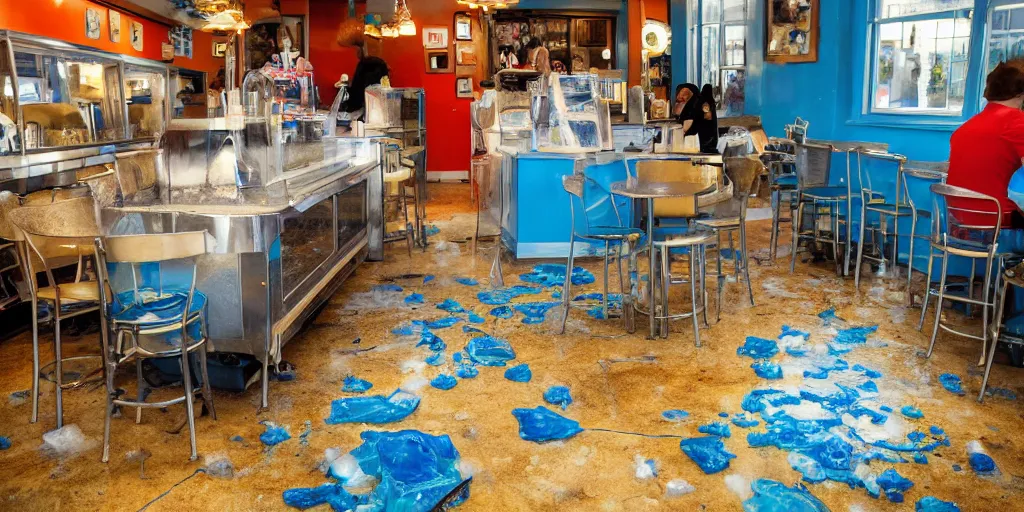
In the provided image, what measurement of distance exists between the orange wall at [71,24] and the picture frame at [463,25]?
424 centimetres

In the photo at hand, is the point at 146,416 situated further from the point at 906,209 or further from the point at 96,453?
the point at 906,209

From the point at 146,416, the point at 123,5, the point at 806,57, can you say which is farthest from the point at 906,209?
the point at 123,5

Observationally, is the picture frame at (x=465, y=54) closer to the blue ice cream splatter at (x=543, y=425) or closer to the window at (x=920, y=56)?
the window at (x=920, y=56)

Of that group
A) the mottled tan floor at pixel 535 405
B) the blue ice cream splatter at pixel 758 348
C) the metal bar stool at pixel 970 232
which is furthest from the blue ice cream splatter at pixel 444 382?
the metal bar stool at pixel 970 232

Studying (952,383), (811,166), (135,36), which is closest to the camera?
(952,383)

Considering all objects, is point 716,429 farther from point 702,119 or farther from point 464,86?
point 464,86

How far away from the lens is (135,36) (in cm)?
924

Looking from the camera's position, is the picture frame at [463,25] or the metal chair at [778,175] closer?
the metal chair at [778,175]

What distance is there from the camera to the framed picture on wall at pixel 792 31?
783 centimetres

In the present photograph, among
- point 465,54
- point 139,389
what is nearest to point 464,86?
point 465,54

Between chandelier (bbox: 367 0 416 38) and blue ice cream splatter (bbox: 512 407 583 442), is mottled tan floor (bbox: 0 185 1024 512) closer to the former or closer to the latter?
blue ice cream splatter (bbox: 512 407 583 442)

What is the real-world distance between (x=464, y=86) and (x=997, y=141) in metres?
9.99

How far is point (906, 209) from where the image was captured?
5609 millimetres

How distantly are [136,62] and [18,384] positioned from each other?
360 centimetres
